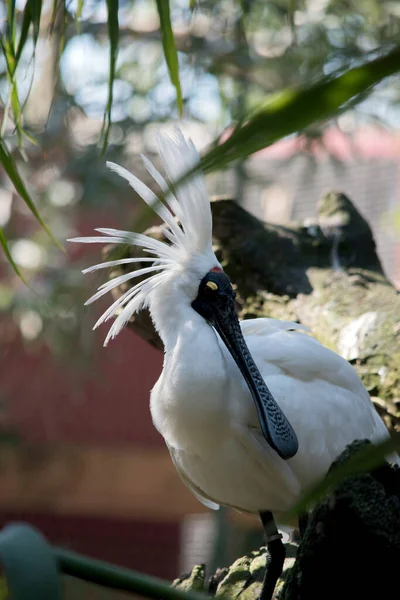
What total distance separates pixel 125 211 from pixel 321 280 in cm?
356

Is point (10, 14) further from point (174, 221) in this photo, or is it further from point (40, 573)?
point (174, 221)

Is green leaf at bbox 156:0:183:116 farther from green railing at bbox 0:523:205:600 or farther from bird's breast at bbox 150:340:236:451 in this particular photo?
bird's breast at bbox 150:340:236:451

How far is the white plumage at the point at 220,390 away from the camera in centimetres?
253

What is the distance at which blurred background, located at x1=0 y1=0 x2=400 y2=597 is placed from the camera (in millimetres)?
6090

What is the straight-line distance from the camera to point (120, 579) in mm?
730

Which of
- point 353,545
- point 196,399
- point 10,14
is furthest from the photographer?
point 196,399

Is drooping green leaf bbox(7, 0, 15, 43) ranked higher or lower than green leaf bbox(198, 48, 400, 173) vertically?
higher

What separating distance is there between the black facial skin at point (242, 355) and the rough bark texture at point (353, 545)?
1004mm

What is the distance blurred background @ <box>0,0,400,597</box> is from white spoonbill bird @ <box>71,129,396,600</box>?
84.5 inches

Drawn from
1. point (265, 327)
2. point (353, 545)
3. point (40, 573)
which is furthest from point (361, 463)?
point (265, 327)

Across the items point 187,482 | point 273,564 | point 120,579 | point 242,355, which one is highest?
point 242,355

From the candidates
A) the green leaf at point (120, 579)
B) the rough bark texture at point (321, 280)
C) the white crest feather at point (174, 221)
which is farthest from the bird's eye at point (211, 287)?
the green leaf at point (120, 579)

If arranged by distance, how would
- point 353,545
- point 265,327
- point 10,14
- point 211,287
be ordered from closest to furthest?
point 10,14, point 353,545, point 211,287, point 265,327

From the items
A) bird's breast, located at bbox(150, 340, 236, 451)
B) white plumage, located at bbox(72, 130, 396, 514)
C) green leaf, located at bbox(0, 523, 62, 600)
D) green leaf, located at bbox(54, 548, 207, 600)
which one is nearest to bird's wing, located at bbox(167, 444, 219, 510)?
white plumage, located at bbox(72, 130, 396, 514)
